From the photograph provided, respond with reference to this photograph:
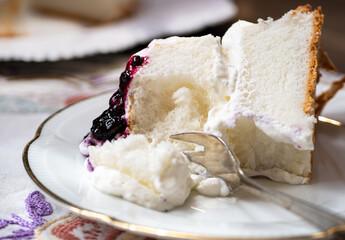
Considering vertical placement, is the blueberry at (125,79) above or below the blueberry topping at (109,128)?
above

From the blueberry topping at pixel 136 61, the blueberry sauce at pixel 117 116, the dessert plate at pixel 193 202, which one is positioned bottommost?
the dessert plate at pixel 193 202

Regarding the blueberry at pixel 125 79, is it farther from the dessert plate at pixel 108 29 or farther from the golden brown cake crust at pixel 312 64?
the dessert plate at pixel 108 29

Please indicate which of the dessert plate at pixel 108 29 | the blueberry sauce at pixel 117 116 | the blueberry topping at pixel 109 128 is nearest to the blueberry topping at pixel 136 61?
the blueberry sauce at pixel 117 116

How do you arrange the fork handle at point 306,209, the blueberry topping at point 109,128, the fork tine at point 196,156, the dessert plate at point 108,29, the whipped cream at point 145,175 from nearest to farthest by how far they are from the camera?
the fork handle at point 306,209 < the whipped cream at point 145,175 < the fork tine at point 196,156 < the blueberry topping at point 109,128 < the dessert plate at point 108,29

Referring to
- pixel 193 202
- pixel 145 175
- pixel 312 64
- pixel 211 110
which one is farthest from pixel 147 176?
pixel 312 64

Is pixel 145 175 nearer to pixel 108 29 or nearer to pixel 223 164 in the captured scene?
pixel 223 164

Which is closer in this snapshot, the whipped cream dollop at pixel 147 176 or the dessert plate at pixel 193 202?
the dessert plate at pixel 193 202

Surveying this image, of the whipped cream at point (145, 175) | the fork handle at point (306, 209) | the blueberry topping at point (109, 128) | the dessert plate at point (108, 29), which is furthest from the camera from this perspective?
the dessert plate at point (108, 29)

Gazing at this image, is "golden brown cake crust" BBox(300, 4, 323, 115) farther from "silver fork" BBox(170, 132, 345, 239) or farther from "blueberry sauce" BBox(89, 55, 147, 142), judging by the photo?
"blueberry sauce" BBox(89, 55, 147, 142)
